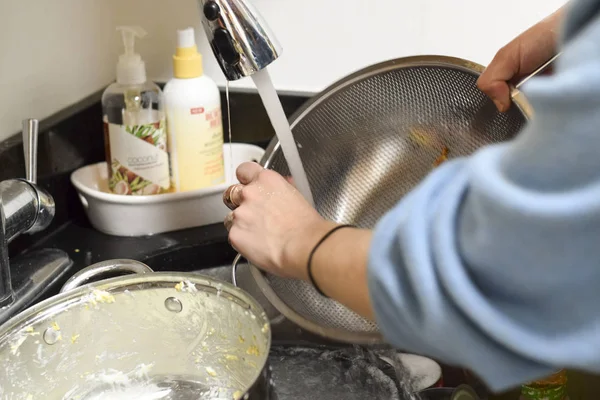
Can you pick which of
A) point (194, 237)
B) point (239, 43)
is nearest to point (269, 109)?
point (239, 43)

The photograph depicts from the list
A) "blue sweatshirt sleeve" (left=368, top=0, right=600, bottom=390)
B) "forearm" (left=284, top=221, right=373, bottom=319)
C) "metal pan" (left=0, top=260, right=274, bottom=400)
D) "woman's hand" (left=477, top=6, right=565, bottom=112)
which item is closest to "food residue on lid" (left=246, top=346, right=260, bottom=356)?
"metal pan" (left=0, top=260, right=274, bottom=400)

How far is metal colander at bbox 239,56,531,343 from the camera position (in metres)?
0.68

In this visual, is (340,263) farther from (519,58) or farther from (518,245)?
(519,58)

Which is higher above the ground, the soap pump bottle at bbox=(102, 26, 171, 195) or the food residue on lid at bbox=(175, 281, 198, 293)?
the soap pump bottle at bbox=(102, 26, 171, 195)

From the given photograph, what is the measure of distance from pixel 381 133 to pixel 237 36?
0.21m

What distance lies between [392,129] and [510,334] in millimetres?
456

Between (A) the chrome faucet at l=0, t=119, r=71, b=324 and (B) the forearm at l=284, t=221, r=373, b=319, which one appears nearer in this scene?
(B) the forearm at l=284, t=221, r=373, b=319

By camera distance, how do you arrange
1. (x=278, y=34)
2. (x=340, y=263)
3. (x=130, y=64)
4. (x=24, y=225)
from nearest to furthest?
(x=340, y=263) < (x=24, y=225) < (x=130, y=64) < (x=278, y=34)

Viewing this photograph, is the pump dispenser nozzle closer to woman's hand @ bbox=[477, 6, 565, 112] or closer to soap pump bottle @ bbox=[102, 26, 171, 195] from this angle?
soap pump bottle @ bbox=[102, 26, 171, 195]

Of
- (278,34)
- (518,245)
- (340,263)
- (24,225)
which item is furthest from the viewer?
(278,34)

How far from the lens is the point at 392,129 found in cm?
73

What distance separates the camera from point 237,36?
0.60 metres

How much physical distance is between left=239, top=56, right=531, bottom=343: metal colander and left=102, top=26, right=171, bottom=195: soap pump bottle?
6.5 inches

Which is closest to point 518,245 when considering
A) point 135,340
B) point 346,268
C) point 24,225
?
point 346,268
